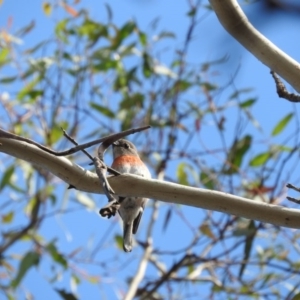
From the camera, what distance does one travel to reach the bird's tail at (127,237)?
2.00 m

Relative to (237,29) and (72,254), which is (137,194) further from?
(72,254)

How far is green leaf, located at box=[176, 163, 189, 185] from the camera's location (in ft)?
11.9

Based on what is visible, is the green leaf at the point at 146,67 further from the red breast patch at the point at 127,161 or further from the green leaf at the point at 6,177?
the red breast patch at the point at 127,161

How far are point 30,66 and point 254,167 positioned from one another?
4.98ft

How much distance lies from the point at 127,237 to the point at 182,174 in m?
1.60

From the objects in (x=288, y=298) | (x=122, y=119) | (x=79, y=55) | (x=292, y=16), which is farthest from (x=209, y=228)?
(x=292, y=16)

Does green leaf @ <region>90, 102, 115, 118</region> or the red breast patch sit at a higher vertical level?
green leaf @ <region>90, 102, 115, 118</region>

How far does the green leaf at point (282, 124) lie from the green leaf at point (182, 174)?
0.56 metres

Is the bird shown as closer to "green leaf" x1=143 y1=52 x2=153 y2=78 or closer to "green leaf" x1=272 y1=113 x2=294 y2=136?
"green leaf" x1=272 y1=113 x2=294 y2=136

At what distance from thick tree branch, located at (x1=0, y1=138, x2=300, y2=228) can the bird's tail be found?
67 centimetres

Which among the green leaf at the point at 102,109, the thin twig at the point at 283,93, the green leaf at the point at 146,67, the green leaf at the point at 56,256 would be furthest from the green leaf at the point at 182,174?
the thin twig at the point at 283,93

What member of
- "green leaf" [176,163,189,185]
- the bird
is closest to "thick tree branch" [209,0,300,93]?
the bird

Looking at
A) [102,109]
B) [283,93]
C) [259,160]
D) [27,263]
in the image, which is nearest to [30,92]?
[102,109]

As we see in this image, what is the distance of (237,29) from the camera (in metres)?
1.29
